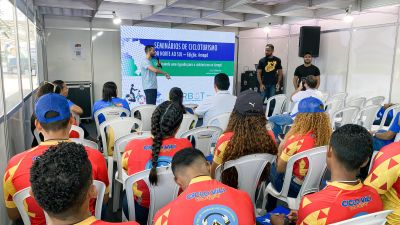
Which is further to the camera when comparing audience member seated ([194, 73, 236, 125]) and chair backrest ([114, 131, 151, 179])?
audience member seated ([194, 73, 236, 125])

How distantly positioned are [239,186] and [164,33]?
6.79 m

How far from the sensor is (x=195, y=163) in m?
1.45

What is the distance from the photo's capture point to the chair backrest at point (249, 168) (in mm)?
2161

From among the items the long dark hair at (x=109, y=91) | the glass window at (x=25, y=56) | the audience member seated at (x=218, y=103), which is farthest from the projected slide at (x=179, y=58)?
the audience member seated at (x=218, y=103)

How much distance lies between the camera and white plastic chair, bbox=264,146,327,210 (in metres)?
2.34

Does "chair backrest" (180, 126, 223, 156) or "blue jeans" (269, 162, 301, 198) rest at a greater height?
"chair backrest" (180, 126, 223, 156)

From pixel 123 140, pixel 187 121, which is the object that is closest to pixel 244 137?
pixel 123 140

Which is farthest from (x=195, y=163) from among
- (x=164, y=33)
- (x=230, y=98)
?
(x=164, y=33)

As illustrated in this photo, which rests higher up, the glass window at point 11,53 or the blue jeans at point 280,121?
the glass window at point 11,53

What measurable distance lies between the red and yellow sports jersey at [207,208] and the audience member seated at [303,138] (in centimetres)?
121

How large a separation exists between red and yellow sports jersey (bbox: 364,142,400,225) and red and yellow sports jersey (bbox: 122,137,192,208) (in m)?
1.10

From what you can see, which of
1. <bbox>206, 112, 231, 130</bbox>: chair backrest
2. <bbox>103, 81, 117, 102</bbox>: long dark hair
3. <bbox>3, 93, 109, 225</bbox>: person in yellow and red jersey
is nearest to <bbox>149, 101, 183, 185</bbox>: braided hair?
<bbox>3, 93, 109, 225</bbox>: person in yellow and red jersey

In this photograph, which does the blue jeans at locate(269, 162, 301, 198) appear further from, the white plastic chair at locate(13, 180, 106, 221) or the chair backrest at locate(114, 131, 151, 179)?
the white plastic chair at locate(13, 180, 106, 221)

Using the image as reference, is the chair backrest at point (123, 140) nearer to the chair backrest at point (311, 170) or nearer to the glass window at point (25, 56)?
the chair backrest at point (311, 170)
